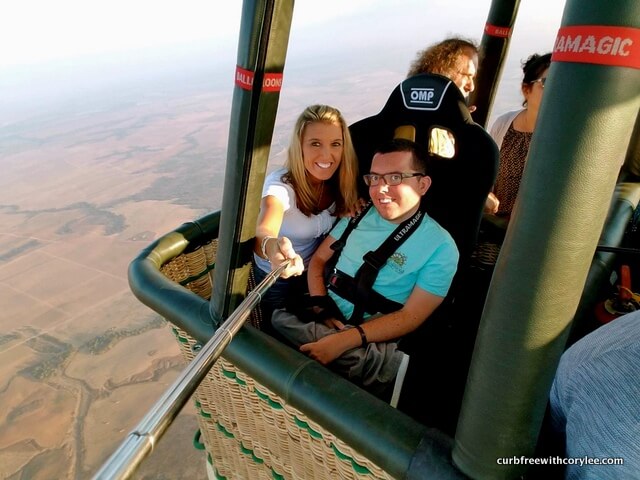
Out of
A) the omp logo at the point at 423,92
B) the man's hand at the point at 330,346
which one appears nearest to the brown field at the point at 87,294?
the man's hand at the point at 330,346

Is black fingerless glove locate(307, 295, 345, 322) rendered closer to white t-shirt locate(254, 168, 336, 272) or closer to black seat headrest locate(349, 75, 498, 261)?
Result: white t-shirt locate(254, 168, 336, 272)

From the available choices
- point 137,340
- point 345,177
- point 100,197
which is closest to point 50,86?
point 100,197

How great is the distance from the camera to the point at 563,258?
409 mm

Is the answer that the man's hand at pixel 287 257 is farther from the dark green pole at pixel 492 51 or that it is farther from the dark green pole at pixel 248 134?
the dark green pole at pixel 492 51

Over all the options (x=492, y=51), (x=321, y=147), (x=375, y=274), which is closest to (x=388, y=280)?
(x=375, y=274)

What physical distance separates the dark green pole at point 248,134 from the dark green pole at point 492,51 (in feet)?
4.83

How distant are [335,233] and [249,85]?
2.84ft

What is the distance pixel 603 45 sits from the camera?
34cm

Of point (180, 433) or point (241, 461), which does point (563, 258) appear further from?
point (180, 433)

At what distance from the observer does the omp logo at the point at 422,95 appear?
144cm

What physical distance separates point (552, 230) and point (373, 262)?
901mm

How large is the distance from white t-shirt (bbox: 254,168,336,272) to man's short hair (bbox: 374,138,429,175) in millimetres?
343

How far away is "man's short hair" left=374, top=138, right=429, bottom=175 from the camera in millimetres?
1353

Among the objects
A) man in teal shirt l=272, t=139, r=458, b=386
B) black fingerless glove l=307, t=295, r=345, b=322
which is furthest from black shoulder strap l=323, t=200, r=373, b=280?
black fingerless glove l=307, t=295, r=345, b=322
